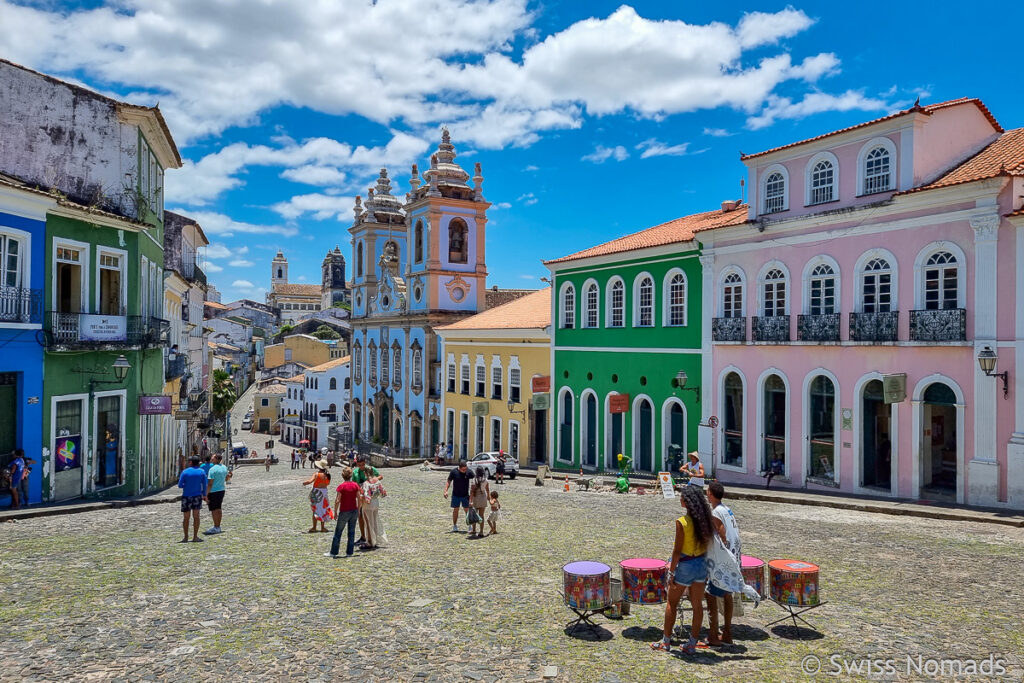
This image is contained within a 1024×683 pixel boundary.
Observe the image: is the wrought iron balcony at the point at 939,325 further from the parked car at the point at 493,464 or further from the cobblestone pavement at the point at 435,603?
the parked car at the point at 493,464

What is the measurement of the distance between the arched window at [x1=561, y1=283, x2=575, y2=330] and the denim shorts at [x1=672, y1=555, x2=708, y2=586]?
2167cm

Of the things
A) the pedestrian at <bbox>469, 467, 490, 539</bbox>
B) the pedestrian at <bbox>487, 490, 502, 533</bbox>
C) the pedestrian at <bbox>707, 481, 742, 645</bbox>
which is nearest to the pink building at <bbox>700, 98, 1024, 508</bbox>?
the pedestrian at <bbox>487, 490, 502, 533</bbox>

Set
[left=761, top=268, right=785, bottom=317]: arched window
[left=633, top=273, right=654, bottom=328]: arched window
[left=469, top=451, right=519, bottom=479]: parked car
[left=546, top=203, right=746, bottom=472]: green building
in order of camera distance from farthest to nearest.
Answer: [left=469, top=451, right=519, bottom=479]: parked car
[left=633, top=273, right=654, bottom=328]: arched window
[left=546, top=203, right=746, bottom=472]: green building
[left=761, top=268, right=785, bottom=317]: arched window

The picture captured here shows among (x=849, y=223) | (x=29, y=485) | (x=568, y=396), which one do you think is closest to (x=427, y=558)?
(x=29, y=485)

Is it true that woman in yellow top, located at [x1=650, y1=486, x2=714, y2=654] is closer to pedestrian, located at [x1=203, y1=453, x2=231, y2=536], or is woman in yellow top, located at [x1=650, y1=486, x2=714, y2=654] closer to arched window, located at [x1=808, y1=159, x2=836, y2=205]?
pedestrian, located at [x1=203, y1=453, x2=231, y2=536]

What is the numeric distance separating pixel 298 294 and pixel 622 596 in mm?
148232

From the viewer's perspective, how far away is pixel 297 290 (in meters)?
150

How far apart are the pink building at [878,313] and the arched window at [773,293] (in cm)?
6

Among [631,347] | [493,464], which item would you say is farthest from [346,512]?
[631,347]

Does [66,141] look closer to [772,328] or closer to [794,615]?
[772,328]

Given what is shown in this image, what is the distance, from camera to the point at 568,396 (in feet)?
94.3

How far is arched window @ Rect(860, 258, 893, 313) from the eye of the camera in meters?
18.1

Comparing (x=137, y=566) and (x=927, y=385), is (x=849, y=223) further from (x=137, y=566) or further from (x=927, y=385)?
(x=137, y=566)

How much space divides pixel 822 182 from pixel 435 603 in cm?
1572
